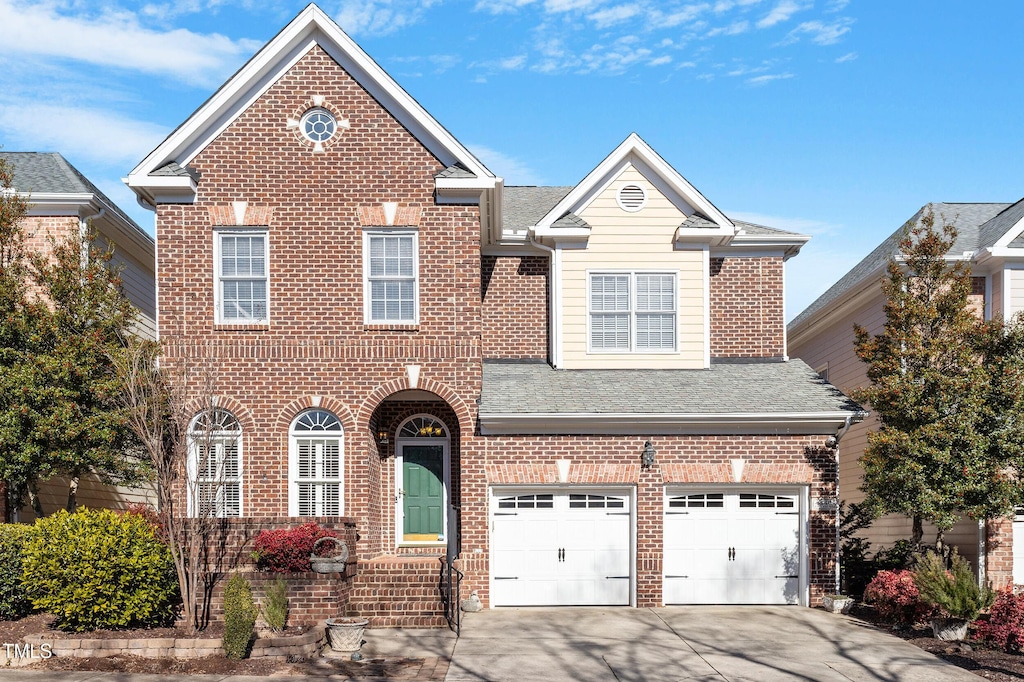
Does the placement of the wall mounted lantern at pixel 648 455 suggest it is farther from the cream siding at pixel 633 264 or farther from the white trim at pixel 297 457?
the white trim at pixel 297 457

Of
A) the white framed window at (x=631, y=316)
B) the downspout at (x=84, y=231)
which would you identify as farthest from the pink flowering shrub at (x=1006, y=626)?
the downspout at (x=84, y=231)

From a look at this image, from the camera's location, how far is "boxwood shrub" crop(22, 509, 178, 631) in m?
14.3

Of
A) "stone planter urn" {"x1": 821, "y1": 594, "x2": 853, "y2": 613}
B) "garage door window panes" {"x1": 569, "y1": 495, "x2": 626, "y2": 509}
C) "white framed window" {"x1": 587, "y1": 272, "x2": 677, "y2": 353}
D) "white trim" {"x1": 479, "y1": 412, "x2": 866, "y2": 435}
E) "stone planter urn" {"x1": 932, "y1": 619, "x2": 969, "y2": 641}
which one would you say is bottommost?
"stone planter urn" {"x1": 821, "y1": 594, "x2": 853, "y2": 613}

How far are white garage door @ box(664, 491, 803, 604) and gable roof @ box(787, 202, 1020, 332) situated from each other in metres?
6.33

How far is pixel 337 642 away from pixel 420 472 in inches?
224

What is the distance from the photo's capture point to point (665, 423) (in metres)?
18.3

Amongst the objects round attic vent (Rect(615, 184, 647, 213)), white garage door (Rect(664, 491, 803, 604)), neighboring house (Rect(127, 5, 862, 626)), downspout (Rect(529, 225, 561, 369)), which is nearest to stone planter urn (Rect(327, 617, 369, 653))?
neighboring house (Rect(127, 5, 862, 626))

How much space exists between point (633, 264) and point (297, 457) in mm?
7747

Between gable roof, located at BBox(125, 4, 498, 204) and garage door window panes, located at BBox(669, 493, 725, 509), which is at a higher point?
gable roof, located at BBox(125, 4, 498, 204)

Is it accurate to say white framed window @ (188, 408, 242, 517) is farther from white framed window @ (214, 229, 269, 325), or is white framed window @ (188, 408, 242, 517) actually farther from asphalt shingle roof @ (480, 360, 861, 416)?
asphalt shingle roof @ (480, 360, 861, 416)

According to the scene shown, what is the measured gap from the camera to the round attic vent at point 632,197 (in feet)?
67.5

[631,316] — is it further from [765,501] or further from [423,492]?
[423,492]

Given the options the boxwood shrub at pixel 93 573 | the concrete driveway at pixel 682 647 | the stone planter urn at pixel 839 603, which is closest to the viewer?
the concrete driveway at pixel 682 647

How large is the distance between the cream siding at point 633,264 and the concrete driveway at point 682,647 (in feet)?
16.6
